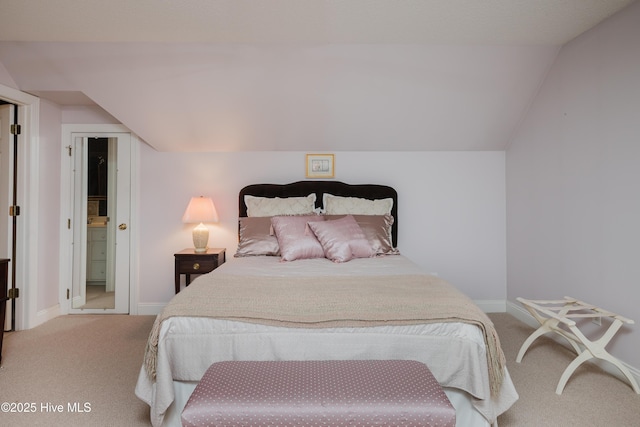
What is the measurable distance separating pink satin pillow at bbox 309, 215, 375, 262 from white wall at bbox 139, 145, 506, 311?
36.5 inches

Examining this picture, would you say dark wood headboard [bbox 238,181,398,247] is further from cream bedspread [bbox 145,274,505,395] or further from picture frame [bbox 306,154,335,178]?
cream bedspread [bbox 145,274,505,395]

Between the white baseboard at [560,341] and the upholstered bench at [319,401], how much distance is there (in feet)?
6.01

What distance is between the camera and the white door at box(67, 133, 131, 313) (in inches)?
156

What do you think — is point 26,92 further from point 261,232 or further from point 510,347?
point 510,347

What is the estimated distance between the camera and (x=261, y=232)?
3389mm

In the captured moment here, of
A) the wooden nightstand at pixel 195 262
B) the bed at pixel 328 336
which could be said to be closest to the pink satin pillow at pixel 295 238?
the wooden nightstand at pixel 195 262

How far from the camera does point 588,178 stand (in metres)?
2.83

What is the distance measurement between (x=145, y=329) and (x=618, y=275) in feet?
12.4

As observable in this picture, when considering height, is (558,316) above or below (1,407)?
above

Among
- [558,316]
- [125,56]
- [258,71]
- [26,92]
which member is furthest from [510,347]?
[26,92]

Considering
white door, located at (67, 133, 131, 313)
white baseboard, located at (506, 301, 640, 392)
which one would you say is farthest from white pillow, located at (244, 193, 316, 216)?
white baseboard, located at (506, 301, 640, 392)

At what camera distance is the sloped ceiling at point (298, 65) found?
2525 millimetres

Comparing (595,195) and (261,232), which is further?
(261,232)

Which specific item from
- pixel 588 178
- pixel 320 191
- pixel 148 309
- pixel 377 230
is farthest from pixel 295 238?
pixel 588 178
